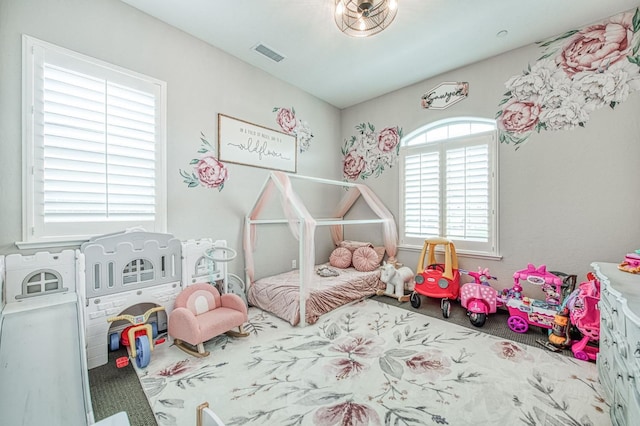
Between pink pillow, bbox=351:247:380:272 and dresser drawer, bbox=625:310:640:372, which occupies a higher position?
dresser drawer, bbox=625:310:640:372

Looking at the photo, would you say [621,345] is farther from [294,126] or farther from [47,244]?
[294,126]

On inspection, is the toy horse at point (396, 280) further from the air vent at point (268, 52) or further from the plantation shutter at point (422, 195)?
the air vent at point (268, 52)

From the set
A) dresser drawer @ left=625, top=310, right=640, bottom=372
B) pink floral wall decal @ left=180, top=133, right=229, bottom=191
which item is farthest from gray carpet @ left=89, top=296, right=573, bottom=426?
pink floral wall decal @ left=180, top=133, right=229, bottom=191

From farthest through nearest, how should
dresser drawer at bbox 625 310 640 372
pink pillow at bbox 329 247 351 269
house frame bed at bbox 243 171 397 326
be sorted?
pink pillow at bbox 329 247 351 269
house frame bed at bbox 243 171 397 326
dresser drawer at bbox 625 310 640 372

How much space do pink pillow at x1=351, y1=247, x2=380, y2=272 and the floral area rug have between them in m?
1.34

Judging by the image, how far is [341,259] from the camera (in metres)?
4.18

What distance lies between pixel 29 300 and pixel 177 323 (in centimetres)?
99

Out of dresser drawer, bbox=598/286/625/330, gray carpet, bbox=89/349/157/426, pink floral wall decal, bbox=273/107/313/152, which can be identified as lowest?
gray carpet, bbox=89/349/157/426

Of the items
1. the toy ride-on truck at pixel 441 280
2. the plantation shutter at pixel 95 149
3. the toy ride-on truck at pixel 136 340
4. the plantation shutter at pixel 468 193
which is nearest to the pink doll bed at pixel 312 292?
the toy ride-on truck at pixel 441 280

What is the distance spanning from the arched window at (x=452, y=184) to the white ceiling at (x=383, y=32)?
2.92ft

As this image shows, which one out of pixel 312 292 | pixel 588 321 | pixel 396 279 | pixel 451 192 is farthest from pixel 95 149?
pixel 588 321

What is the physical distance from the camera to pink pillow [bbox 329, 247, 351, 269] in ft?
13.6

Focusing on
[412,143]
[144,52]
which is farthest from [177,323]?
[412,143]

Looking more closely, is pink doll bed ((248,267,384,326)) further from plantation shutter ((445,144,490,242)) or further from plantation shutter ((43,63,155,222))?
plantation shutter ((43,63,155,222))
